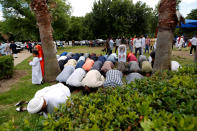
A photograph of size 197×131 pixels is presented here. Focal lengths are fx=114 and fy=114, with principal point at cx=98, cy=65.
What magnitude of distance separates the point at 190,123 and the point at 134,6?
86.2 feet

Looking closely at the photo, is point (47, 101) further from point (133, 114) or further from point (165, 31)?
point (165, 31)

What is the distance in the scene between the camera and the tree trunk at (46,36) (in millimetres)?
5137

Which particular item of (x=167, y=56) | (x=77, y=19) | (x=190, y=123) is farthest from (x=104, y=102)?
(x=77, y=19)

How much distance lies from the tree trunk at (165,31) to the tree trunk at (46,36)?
15.5 ft

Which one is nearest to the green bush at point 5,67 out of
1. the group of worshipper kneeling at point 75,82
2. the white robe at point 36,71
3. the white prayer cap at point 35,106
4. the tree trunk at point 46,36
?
the white robe at point 36,71

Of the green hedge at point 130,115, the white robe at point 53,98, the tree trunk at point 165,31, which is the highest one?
the tree trunk at point 165,31

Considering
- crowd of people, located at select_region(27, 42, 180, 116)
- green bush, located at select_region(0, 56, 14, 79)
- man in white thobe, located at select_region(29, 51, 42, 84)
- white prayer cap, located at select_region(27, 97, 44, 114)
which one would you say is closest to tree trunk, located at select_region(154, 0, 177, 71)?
crowd of people, located at select_region(27, 42, 180, 116)

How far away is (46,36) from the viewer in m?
5.38

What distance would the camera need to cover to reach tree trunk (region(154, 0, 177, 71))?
12.3 ft

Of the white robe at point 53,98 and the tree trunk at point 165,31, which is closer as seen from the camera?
the white robe at point 53,98

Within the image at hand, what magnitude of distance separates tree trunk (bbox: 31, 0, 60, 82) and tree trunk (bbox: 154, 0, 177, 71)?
186 inches

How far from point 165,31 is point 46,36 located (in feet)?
16.4

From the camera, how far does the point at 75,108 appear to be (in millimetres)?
1603

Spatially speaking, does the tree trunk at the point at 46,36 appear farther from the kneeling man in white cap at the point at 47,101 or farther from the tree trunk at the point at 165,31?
the tree trunk at the point at 165,31
